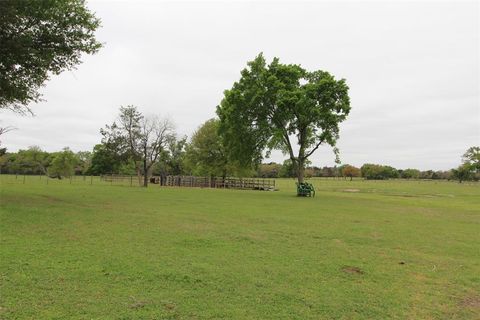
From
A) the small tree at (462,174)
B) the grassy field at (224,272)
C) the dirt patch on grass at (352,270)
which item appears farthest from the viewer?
the small tree at (462,174)

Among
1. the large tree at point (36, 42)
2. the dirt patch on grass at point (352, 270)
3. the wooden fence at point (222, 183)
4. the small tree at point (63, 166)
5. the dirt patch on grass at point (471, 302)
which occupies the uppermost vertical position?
→ the large tree at point (36, 42)

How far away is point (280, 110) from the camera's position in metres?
35.8

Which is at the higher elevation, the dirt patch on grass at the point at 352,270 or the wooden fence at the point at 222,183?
the wooden fence at the point at 222,183

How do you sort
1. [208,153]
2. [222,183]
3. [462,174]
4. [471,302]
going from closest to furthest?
[471,302] → [222,183] → [208,153] → [462,174]

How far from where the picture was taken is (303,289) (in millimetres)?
6395

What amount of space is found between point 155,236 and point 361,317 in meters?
6.80

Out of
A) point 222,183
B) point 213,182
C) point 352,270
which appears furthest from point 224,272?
point 213,182

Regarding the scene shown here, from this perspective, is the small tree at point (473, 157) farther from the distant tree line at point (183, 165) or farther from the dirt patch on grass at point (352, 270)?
the dirt patch on grass at point (352, 270)

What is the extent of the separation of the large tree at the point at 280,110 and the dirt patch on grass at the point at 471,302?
27.7 m

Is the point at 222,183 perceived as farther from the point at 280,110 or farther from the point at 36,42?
the point at 36,42

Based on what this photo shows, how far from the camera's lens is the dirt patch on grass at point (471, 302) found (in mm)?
6047

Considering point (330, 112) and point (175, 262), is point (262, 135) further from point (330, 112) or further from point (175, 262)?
point (175, 262)

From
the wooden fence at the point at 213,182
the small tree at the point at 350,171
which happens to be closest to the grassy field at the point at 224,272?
the wooden fence at the point at 213,182

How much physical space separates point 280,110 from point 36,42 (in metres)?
22.7
